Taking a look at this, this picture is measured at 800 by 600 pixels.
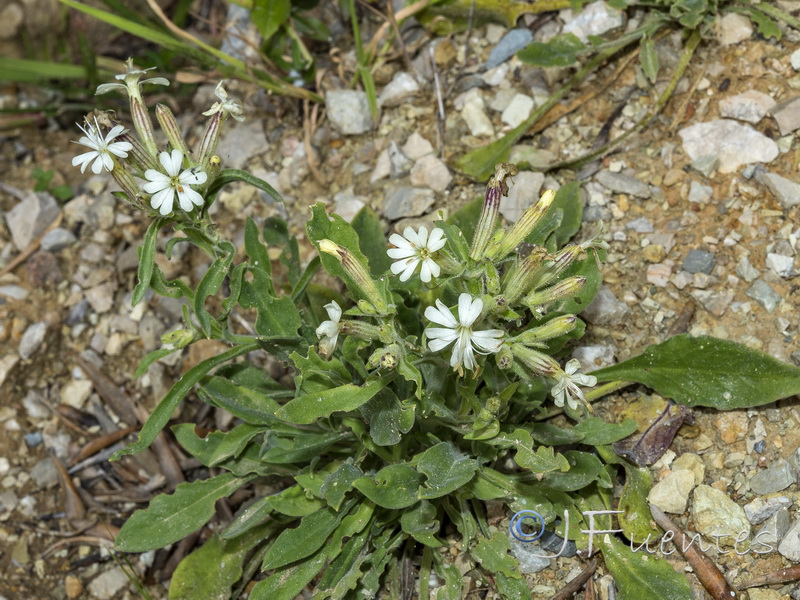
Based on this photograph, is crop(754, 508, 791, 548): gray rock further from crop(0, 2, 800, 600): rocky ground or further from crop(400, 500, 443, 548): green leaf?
crop(400, 500, 443, 548): green leaf

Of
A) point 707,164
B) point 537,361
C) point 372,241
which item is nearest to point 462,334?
point 537,361

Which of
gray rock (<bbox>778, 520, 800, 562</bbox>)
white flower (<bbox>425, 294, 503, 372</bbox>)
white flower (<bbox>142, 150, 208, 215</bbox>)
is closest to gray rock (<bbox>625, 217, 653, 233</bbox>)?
gray rock (<bbox>778, 520, 800, 562</bbox>)

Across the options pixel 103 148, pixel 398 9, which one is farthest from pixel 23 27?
pixel 103 148

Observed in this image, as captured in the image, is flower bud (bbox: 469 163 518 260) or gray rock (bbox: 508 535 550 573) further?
gray rock (bbox: 508 535 550 573)

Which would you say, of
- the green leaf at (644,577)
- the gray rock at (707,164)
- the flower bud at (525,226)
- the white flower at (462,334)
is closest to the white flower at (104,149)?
the white flower at (462,334)

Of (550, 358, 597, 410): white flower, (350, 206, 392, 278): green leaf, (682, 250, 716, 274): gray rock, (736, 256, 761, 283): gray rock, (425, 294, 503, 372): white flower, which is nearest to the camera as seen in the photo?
(425, 294, 503, 372): white flower

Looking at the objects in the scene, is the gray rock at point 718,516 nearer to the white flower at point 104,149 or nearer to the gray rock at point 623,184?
the gray rock at point 623,184

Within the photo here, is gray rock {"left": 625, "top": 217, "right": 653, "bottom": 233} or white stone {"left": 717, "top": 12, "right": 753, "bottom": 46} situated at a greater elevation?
white stone {"left": 717, "top": 12, "right": 753, "bottom": 46}
